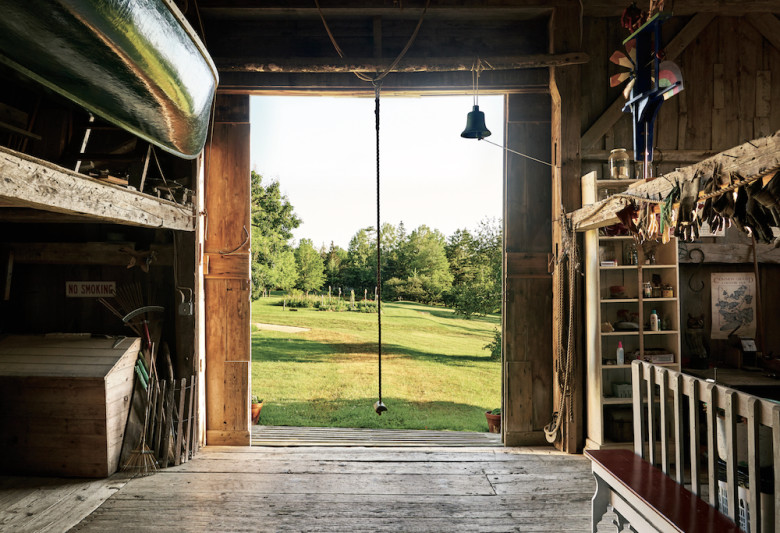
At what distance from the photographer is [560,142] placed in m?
4.92

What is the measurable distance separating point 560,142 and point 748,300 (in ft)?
8.62

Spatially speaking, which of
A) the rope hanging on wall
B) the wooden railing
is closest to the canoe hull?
the wooden railing

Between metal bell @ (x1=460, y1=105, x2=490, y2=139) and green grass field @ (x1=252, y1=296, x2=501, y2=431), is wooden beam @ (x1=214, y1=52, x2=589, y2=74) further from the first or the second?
green grass field @ (x1=252, y1=296, x2=501, y2=431)

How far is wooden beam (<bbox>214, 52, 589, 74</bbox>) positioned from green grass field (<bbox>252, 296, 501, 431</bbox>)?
231 inches

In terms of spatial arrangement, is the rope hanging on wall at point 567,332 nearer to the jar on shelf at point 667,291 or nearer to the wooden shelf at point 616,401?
the wooden shelf at point 616,401

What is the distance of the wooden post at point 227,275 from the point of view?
504 centimetres

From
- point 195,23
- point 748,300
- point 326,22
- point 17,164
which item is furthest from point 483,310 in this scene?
point 17,164

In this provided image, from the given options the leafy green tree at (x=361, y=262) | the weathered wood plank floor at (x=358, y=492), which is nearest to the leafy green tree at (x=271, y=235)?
the leafy green tree at (x=361, y=262)

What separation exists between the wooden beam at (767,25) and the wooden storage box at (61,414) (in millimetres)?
7101

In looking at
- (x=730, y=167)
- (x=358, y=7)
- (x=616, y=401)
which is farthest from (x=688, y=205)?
(x=358, y=7)

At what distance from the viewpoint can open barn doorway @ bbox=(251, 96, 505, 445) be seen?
10727 mm

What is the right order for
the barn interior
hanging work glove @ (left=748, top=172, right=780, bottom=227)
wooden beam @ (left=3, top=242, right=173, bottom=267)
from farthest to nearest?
wooden beam @ (left=3, top=242, right=173, bottom=267), the barn interior, hanging work glove @ (left=748, top=172, right=780, bottom=227)

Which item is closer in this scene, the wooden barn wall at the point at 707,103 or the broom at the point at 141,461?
the broom at the point at 141,461

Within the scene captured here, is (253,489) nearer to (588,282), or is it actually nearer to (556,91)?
(588,282)
